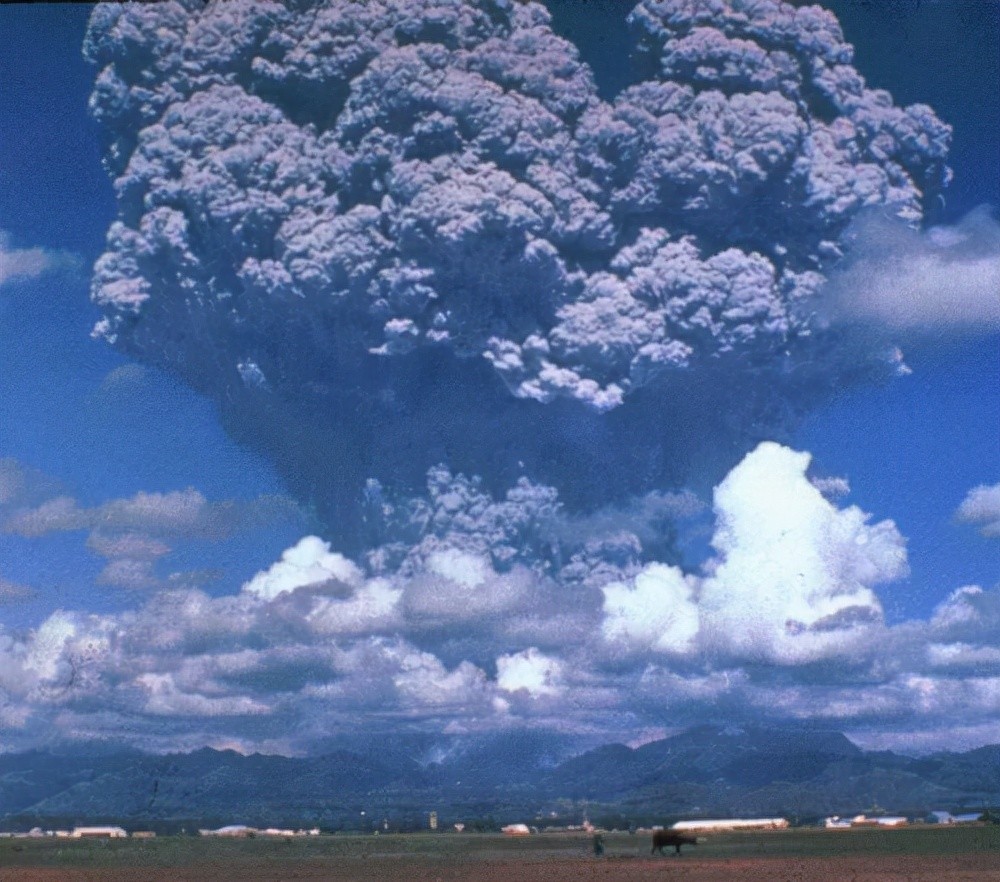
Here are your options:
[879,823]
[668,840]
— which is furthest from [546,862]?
[879,823]

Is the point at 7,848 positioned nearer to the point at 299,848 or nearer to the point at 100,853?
the point at 100,853

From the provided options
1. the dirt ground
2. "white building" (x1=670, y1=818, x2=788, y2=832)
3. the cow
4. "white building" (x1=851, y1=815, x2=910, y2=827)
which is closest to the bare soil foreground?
the dirt ground

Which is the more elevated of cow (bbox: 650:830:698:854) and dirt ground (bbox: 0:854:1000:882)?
cow (bbox: 650:830:698:854)

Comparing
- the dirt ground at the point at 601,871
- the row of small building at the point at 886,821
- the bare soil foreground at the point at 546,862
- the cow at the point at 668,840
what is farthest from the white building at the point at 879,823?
the dirt ground at the point at 601,871

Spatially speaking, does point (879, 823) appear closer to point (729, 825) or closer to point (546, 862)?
point (729, 825)

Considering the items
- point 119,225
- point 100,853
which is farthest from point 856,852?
point 119,225

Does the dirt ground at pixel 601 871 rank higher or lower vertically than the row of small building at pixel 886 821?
lower

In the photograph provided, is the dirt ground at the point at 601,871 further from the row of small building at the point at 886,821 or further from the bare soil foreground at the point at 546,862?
the row of small building at the point at 886,821

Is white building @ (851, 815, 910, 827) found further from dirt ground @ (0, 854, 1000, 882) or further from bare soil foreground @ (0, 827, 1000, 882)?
dirt ground @ (0, 854, 1000, 882)
